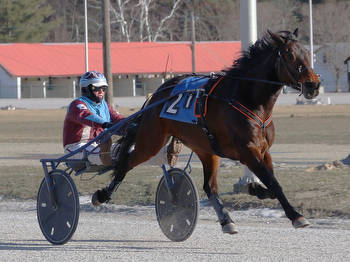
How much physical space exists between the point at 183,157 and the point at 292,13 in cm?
6118

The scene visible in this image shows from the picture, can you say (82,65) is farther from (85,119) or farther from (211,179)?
(211,179)

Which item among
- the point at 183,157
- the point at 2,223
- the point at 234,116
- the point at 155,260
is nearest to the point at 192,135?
the point at 234,116

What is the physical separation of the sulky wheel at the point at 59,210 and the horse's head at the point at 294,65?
2439 mm

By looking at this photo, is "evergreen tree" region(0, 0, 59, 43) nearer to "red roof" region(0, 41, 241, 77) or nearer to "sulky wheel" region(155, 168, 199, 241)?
"red roof" region(0, 41, 241, 77)

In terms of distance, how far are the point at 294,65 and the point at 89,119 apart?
2322mm

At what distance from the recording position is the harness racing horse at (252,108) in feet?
22.6

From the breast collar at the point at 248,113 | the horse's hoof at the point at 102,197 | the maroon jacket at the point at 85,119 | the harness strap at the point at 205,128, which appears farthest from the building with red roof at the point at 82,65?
the breast collar at the point at 248,113

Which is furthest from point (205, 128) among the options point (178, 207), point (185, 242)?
point (185, 242)

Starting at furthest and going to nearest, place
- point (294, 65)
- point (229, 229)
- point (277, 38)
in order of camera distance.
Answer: point (229, 229) < point (277, 38) < point (294, 65)

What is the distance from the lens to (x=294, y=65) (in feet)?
22.6

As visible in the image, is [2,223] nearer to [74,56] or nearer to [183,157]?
[183,157]

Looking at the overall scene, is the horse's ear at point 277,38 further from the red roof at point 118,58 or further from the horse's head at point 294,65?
the red roof at point 118,58

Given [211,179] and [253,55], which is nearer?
[253,55]

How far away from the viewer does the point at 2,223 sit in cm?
923
